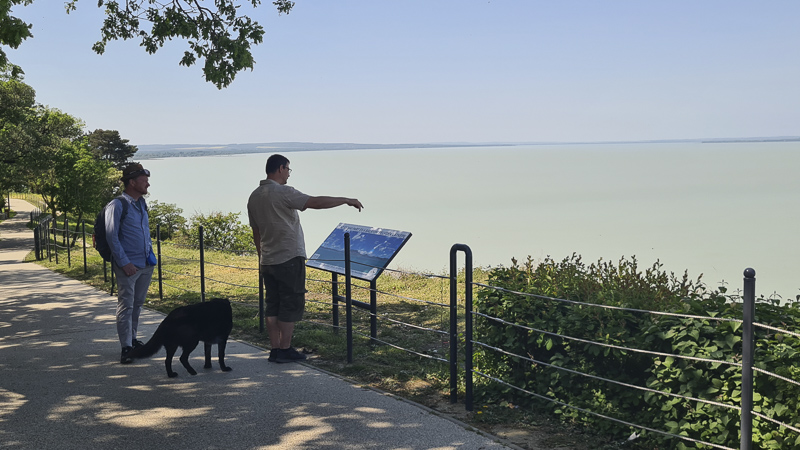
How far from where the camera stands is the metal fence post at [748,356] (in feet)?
12.3

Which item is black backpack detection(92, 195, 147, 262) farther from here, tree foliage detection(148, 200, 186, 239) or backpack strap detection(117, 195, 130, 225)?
tree foliage detection(148, 200, 186, 239)

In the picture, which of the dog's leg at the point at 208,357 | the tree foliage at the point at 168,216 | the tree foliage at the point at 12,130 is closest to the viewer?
the dog's leg at the point at 208,357

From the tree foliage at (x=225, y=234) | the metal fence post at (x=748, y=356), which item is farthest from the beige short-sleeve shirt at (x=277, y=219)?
the tree foliage at (x=225, y=234)

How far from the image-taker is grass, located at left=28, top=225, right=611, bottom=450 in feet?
17.1

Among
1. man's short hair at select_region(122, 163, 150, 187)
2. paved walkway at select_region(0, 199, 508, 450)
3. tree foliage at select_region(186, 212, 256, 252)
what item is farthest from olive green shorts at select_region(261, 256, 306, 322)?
tree foliage at select_region(186, 212, 256, 252)

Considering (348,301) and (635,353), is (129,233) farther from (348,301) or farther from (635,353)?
(635,353)

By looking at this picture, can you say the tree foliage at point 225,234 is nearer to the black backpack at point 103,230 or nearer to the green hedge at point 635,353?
the black backpack at point 103,230

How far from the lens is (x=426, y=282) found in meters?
14.9

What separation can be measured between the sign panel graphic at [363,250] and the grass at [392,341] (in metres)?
0.28

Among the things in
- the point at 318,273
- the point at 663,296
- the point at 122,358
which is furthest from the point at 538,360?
the point at 318,273

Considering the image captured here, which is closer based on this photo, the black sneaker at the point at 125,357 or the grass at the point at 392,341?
the grass at the point at 392,341

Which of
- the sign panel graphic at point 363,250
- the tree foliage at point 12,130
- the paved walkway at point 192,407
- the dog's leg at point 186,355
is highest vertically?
the tree foliage at point 12,130

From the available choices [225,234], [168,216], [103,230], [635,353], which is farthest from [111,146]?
[635,353]

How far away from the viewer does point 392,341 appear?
871cm
